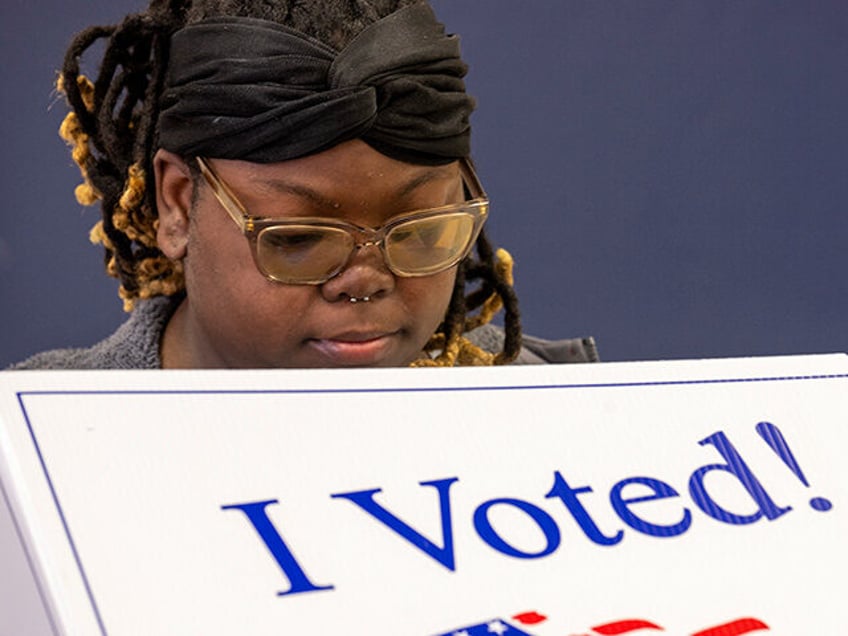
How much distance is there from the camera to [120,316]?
1666mm

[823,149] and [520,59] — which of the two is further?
[823,149]

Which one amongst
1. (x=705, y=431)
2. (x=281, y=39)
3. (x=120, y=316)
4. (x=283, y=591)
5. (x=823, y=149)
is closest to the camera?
(x=283, y=591)

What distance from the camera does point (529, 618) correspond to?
52cm

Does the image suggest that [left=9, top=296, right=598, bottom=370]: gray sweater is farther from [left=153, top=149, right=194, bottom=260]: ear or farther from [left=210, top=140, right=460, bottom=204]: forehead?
[left=210, top=140, right=460, bottom=204]: forehead

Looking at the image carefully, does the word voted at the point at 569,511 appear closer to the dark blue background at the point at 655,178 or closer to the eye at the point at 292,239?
the eye at the point at 292,239

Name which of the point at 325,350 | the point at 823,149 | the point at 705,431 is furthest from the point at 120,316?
the point at 705,431

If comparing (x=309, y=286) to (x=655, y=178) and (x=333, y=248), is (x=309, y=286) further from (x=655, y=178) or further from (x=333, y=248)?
(x=655, y=178)

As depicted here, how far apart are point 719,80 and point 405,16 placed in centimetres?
87

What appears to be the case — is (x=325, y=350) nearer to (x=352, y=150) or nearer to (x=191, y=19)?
(x=352, y=150)

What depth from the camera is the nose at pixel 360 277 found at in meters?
0.96

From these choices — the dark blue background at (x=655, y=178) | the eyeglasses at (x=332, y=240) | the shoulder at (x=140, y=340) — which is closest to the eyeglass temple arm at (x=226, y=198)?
the eyeglasses at (x=332, y=240)

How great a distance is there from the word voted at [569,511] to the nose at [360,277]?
15.9 inches

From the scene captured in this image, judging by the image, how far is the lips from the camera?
3.25ft

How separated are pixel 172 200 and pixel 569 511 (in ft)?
1.98
